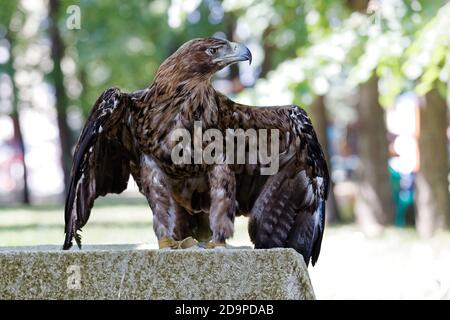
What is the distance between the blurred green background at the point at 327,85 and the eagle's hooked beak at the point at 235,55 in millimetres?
1257

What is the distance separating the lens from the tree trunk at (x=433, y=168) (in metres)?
15.4

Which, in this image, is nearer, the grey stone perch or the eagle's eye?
the grey stone perch

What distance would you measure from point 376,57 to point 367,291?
3.08 m

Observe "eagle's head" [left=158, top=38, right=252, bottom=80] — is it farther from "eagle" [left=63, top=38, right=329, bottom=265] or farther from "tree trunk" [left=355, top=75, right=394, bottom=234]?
"tree trunk" [left=355, top=75, right=394, bottom=234]

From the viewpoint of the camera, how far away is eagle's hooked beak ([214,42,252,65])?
5355 millimetres

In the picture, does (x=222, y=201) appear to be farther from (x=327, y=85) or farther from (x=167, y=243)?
(x=327, y=85)

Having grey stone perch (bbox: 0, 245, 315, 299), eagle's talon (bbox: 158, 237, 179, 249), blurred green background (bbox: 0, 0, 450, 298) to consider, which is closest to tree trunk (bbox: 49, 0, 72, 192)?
blurred green background (bbox: 0, 0, 450, 298)

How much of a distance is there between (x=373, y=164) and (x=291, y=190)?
12.0 metres

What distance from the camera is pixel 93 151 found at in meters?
5.39

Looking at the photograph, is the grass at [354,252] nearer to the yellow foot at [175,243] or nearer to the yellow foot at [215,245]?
the yellow foot at [175,243]

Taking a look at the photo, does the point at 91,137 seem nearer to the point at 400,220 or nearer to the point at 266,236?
the point at 266,236

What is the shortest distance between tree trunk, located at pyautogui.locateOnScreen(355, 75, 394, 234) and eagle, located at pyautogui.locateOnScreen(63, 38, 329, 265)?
11.8 m

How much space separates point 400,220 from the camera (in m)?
19.5

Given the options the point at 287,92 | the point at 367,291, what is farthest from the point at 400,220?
the point at 367,291
